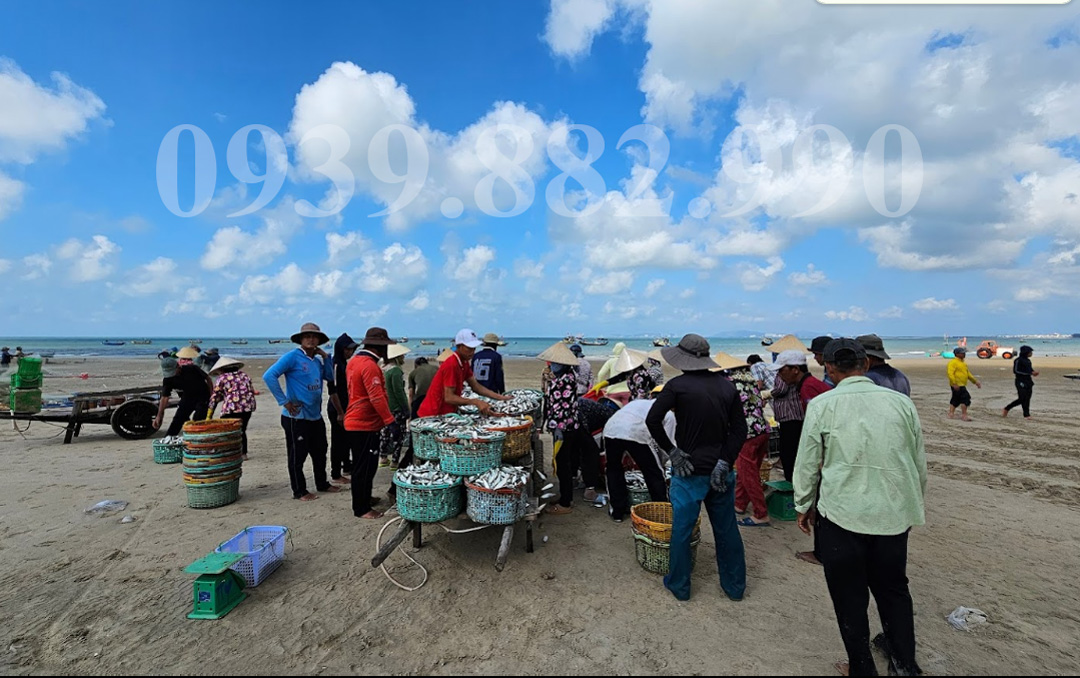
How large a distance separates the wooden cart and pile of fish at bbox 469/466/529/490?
29.5 feet

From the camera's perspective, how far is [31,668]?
305cm

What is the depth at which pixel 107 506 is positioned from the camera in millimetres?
5684

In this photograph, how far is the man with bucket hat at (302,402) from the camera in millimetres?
5883

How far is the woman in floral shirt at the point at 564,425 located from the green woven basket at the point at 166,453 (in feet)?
19.7

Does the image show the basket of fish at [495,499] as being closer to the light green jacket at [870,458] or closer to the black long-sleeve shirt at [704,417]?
the black long-sleeve shirt at [704,417]

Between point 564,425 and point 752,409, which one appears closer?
point 752,409

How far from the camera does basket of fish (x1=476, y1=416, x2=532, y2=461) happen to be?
4.85 meters

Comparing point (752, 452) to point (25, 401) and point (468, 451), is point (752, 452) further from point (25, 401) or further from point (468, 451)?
point (25, 401)

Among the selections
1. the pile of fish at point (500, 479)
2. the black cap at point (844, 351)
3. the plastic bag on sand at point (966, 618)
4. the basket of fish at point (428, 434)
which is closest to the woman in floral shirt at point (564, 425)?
the basket of fish at point (428, 434)

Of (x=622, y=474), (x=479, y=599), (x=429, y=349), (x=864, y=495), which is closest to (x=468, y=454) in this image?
(x=479, y=599)

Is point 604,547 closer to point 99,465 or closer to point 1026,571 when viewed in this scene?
point 1026,571

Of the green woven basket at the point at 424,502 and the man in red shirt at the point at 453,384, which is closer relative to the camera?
the green woven basket at the point at 424,502

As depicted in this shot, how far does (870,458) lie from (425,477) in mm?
3325

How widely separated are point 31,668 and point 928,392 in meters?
22.7
